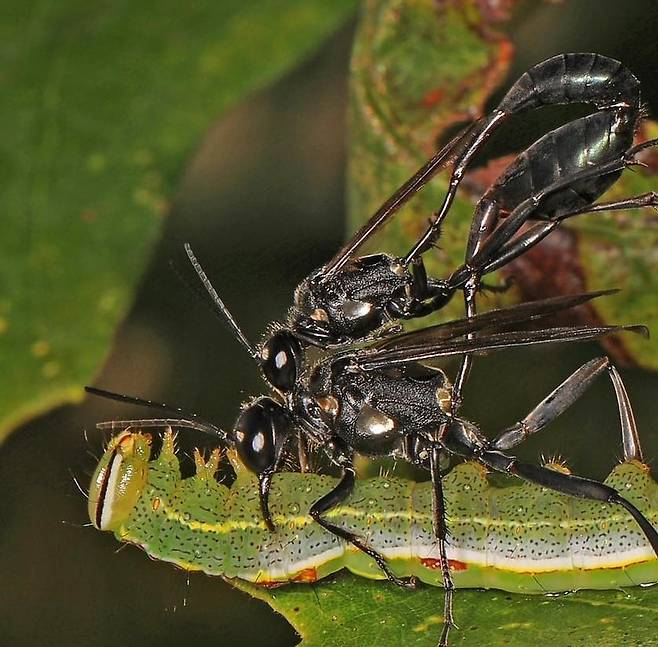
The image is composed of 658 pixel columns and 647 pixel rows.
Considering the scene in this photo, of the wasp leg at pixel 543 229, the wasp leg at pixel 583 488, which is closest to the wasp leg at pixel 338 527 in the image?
the wasp leg at pixel 583 488

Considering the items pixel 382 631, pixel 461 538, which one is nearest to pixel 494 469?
pixel 461 538

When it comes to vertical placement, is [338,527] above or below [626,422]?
below

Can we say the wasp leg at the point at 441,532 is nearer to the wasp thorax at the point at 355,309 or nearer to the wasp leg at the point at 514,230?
the wasp leg at the point at 514,230

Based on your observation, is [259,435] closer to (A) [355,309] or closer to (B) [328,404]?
(B) [328,404]

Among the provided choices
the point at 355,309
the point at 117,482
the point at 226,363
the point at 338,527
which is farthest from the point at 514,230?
the point at 226,363

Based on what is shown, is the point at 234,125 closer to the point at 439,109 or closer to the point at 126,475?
the point at 439,109

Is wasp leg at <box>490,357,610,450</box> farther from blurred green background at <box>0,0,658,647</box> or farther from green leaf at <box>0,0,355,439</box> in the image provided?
green leaf at <box>0,0,355,439</box>
